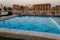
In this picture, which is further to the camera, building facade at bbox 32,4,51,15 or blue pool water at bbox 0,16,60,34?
building facade at bbox 32,4,51,15

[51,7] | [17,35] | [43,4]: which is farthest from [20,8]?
[17,35]

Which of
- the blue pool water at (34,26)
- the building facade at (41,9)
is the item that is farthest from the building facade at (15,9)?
the blue pool water at (34,26)

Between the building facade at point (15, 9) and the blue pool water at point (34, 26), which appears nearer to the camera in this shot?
the blue pool water at point (34, 26)

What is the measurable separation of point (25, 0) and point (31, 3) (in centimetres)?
57

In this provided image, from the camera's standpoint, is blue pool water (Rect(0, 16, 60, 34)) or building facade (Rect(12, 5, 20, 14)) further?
building facade (Rect(12, 5, 20, 14))

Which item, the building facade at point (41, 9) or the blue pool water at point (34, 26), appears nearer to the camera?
the blue pool water at point (34, 26)

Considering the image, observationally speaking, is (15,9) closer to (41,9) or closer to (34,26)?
(41,9)

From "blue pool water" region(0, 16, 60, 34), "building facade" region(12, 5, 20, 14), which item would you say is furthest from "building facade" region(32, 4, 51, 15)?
"blue pool water" region(0, 16, 60, 34)

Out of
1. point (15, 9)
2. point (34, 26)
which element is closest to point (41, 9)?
point (15, 9)

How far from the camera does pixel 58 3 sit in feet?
29.7

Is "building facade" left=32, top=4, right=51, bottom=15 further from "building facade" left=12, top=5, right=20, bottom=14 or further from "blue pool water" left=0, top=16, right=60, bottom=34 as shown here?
"blue pool water" left=0, top=16, right=60, bottom=34

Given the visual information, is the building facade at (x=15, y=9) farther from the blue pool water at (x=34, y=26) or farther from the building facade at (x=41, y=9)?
the blue pool water at (x=34, y=26)

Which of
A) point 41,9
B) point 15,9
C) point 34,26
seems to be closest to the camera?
point 34,26

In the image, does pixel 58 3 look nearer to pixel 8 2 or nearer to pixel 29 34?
pixel 8 2
